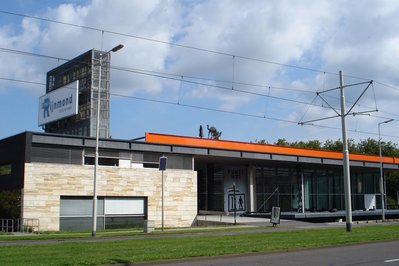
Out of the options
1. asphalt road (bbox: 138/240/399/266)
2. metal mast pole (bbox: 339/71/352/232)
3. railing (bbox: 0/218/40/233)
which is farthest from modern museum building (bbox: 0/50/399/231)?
asphalt road (bbox: 138/240/399/266)

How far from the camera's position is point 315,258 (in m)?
15.3

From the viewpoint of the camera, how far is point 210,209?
Answer: 163ft

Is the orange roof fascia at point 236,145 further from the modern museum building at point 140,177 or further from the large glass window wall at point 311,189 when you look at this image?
the large glass window wall at point 311,189

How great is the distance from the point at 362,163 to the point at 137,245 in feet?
142

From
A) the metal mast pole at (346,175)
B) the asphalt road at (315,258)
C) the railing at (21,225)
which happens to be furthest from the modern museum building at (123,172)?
the asphalt road at (315,258)

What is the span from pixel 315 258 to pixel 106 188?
2270 cm

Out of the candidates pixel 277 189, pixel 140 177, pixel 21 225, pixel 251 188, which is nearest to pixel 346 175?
pixel 140 177

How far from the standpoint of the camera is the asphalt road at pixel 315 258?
14.1 meters

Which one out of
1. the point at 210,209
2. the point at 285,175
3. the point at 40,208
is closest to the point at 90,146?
the point at 40,208

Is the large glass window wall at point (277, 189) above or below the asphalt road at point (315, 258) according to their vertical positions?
above

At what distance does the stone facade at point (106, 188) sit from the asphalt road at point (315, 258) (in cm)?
1992

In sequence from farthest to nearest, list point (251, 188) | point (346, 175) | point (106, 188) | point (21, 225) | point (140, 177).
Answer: point (251, 188), point (140, 177), point (106, 188), point (21, 225), point (346, 175)

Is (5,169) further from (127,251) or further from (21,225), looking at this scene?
(127,251)

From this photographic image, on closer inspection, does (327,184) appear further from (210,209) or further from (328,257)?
(328,257)
